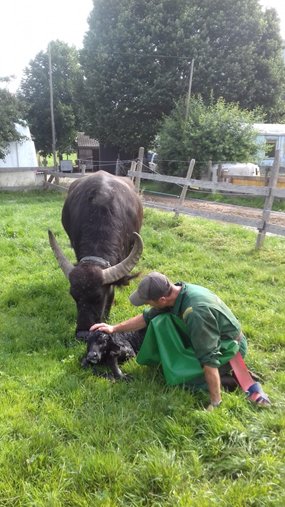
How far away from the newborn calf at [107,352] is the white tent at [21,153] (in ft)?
66.6

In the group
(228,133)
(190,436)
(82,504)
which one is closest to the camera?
(82,504)

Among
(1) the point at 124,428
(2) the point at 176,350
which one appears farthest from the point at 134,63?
(1) the point at 124,428

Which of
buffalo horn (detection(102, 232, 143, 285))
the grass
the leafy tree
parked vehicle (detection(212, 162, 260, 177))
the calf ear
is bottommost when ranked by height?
the calf ear

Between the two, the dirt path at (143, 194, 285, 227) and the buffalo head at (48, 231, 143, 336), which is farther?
the dirt path at (143, 194, 285, 227)

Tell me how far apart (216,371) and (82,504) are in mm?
1484

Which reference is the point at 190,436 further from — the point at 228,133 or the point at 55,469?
the point at 228,133

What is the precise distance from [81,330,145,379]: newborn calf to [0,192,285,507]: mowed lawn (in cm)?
13

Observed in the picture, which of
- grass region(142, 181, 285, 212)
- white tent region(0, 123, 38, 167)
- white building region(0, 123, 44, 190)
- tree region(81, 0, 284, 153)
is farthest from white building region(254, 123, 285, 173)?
white tent region(0, 123, 38, 167)

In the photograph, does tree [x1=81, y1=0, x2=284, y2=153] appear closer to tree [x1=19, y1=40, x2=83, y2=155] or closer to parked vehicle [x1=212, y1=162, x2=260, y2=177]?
parked vehicle [x1=212, y1=162, x2=260, y2=177]

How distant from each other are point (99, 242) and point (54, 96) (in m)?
32.2

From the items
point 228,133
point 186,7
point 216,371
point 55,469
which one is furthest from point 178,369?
point 186,7

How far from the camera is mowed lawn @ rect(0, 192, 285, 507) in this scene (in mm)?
2818

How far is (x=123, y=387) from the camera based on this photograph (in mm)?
4066

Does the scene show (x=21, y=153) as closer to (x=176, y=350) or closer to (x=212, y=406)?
(x=176, y=350)
